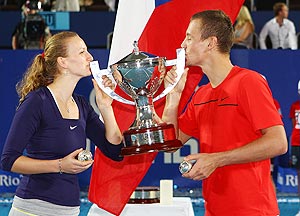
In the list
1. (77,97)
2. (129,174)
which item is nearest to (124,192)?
(129,174)

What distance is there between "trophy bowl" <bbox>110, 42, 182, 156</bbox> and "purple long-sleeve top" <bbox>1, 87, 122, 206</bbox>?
1.24 feet

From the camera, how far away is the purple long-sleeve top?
12.0ft

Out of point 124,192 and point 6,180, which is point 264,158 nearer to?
point 124,192

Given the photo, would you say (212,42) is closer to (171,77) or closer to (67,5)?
(171,77)

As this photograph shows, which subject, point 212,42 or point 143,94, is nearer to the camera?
point 143,94

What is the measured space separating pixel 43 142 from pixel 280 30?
A: 765cm

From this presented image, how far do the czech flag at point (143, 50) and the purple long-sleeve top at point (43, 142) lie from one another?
557mm

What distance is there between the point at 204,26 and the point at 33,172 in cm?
103

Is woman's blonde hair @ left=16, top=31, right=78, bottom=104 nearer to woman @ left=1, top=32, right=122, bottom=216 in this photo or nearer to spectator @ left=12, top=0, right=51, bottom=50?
woman @ left=1, top=32, right=122, bottom=216

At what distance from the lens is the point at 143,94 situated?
3.58 m

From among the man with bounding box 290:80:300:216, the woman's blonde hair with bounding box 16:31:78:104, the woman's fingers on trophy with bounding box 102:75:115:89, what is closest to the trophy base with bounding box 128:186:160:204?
the woman's blonde hair with bounding box 16:31:78:104

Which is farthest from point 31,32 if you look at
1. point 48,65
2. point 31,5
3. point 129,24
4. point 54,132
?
point 54,132

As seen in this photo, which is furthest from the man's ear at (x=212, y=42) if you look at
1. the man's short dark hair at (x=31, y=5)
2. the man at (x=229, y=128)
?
the man's short dark hair at (x=31, y=5)

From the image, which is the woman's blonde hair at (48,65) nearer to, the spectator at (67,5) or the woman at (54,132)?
the woman at (54,132)
